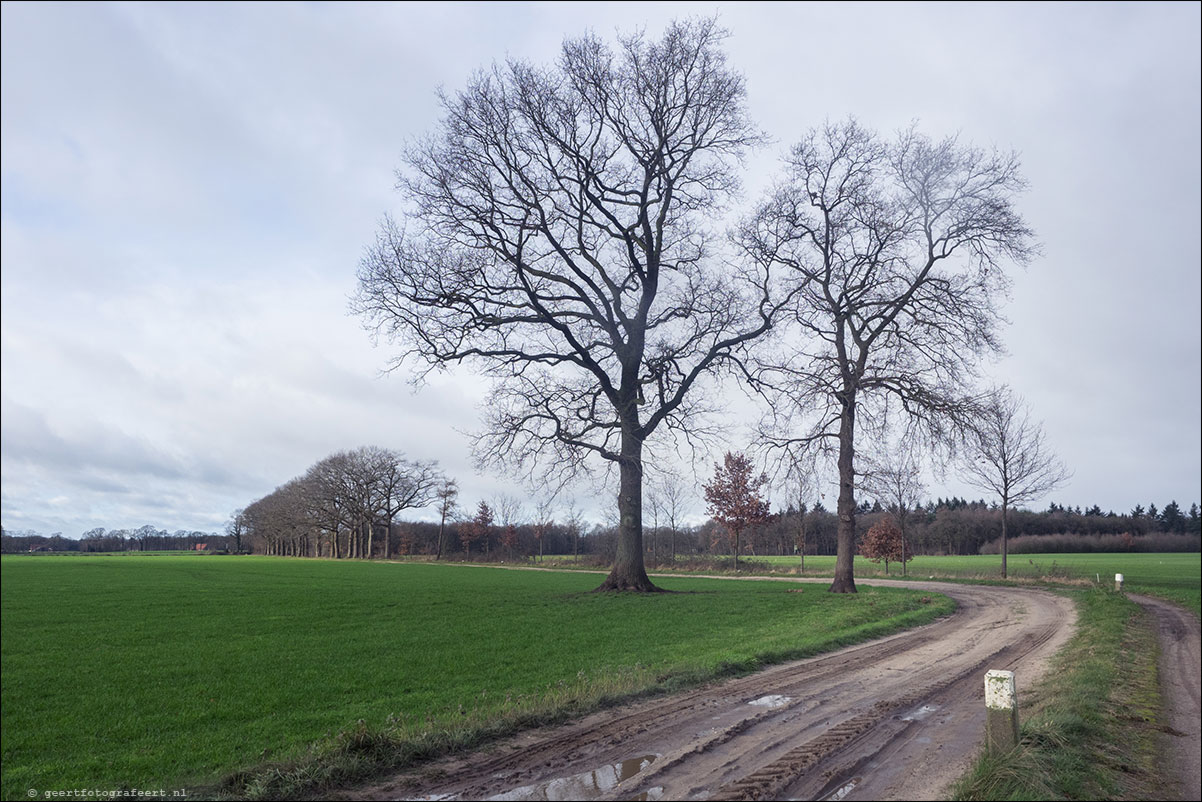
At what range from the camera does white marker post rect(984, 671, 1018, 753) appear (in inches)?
263

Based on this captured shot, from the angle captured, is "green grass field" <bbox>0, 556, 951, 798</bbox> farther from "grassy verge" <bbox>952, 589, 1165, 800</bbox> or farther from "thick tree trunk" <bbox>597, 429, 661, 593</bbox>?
"grassy verge" <bbox>952, 589, 1165, 800</bbox>

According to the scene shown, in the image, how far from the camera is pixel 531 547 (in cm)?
10656

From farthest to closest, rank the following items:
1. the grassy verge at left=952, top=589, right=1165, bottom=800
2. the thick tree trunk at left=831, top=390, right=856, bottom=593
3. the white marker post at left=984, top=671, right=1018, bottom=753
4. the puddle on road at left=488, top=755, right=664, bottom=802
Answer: the thick tree trunk at left=831, top=390, right=856, bottom=593 → the white marker post at left=984, top=671, right=1018, bottom=753 → the puddle on road at left=488, top=755, right=664, bottom=802 → the grassy verge at left=952, top=589, right=1165, bottom=800

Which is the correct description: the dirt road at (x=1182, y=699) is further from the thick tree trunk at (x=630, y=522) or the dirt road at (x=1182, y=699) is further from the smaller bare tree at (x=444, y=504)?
the smaller bare tree at (x=444, y=504)

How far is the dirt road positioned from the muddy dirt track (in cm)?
173

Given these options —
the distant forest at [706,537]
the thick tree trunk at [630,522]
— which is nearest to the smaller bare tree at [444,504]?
the distant forest at [706,537]

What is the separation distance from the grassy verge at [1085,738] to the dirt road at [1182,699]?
167mm

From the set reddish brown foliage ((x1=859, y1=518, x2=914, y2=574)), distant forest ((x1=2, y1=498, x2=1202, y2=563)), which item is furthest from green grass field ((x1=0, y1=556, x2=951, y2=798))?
reddish brown foliage ((x1=859, y1=518, x2=914, y2=574))

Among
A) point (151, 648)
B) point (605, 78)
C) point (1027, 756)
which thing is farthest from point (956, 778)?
point (605, 78)

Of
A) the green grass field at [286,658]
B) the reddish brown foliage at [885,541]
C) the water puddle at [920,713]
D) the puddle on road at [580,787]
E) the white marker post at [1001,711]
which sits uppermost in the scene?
the white marker post at [1001,711]

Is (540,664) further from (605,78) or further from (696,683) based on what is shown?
(605,78)

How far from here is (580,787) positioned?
645 centimetres

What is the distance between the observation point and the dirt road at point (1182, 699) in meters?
6.90

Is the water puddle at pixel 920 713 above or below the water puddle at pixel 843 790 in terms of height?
below
